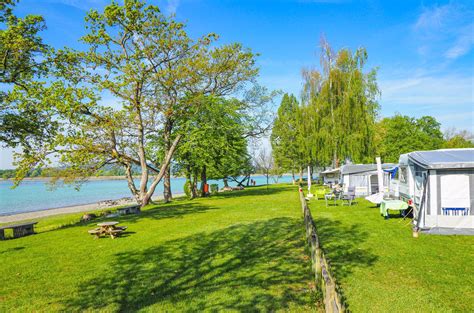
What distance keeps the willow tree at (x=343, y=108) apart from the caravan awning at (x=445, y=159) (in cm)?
1641

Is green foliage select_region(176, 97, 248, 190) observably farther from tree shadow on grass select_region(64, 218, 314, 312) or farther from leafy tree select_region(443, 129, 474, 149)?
leafy tree select_region(443, 129, 474, 149)

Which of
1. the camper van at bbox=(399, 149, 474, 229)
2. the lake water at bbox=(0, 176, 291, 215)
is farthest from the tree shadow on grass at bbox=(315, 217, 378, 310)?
the lake water at bbox=(0, 176, 291, 215)

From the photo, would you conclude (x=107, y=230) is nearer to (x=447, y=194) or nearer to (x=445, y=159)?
(x=447, y=194)

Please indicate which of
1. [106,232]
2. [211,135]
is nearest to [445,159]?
[106,232]

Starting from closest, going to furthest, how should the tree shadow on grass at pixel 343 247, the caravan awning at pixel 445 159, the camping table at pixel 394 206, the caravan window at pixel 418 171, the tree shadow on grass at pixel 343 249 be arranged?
the tree shadow on grass at pixel 343 249
the tree shadow on grass at pixel 343 247
the caravan awning at pixel 445 159
the caravan window at pixel 418 171
the camping table at pixel 394 206

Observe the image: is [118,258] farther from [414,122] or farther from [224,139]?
[414,122]

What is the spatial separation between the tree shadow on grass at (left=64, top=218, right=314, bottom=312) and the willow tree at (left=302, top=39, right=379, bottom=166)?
2071 cm

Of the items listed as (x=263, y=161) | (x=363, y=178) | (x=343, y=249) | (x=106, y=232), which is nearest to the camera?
(x=343, y=249)

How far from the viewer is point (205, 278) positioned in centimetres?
643

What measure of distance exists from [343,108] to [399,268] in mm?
23132

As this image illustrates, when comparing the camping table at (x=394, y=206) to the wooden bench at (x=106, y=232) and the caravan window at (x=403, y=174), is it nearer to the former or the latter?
the caravan window at (x=403, y=174)

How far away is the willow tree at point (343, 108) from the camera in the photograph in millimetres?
27922

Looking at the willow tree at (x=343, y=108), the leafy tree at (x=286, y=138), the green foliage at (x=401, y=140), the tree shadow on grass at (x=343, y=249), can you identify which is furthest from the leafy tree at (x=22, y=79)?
the green foliage at (x=401, y=140)

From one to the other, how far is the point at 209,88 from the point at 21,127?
12992mm
